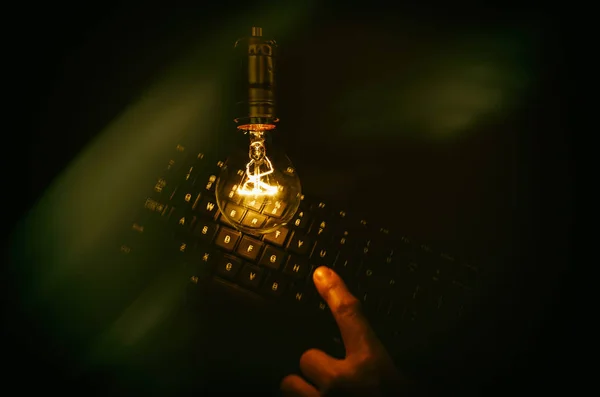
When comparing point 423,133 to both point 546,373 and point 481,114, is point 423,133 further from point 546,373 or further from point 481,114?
point 546,373

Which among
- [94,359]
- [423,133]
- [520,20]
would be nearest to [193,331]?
[94,359]

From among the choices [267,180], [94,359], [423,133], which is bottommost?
[94,359]

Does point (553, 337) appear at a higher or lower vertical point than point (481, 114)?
lower

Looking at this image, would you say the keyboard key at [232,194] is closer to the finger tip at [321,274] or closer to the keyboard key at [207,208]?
the keyboard key at [207,208]

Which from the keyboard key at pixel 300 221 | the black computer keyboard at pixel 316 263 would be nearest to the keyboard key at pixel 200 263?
the black computer keyboard at pixel 316 263

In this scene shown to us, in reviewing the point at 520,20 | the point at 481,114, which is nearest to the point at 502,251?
the point at 481,114

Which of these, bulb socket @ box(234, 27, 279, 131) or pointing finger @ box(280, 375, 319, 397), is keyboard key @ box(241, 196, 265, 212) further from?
pointing finger @ box(280, 375, 319, 397)
